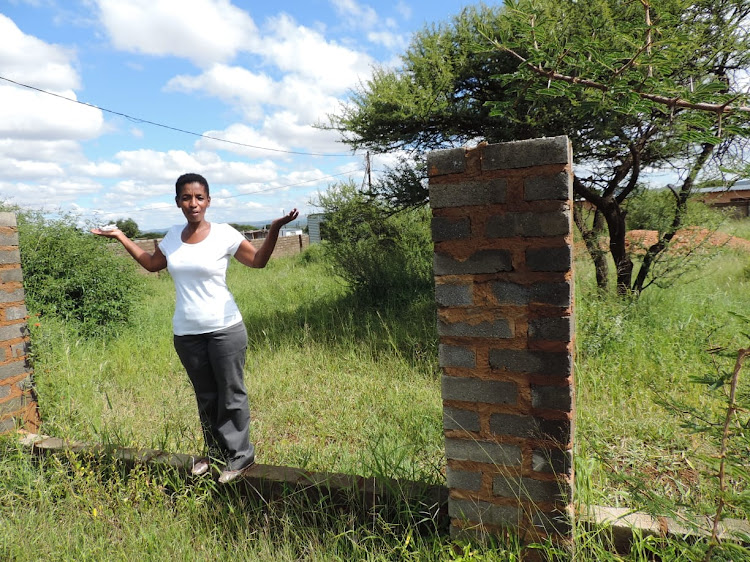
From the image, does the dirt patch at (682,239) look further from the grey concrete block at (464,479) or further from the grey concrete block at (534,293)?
the grey concrete block at (464,479)

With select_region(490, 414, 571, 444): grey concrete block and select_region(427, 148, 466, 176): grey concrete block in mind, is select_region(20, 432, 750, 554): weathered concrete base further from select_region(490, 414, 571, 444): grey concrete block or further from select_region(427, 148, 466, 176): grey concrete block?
select_region(427, 148, 466, 176): grey concrete block

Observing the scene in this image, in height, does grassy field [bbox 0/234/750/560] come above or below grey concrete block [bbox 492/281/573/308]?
below

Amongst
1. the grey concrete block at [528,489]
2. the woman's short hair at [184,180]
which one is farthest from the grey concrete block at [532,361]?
the woman's short hair at [184,180]

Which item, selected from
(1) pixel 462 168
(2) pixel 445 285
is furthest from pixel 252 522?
(1) pixel 462 168

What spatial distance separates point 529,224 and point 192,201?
1920 millimetres

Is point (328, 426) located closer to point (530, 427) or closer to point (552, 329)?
point (530, 427)

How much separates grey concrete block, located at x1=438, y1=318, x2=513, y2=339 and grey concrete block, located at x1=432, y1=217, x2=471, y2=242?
36 cm

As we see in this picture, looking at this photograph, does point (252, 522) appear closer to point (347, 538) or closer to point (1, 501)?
point (347, 538)

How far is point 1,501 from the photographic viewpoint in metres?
2.78

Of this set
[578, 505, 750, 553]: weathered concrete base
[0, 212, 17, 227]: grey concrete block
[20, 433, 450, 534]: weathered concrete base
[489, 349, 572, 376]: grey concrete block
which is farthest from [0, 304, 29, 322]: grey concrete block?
[578, 505, 750, 553]: weathered concrete base

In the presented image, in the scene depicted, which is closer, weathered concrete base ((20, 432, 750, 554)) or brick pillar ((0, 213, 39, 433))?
weathered concrete base ((20, 432, 750, 554))

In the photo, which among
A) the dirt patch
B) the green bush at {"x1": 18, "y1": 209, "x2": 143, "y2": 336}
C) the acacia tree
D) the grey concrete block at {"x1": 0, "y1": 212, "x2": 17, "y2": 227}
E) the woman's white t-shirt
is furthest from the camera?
the green bush at {"x1": 18, "y1": 209, "x2": 143, "y2": 336}

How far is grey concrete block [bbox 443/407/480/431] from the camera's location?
1999 millimetres

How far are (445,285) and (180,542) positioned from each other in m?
1.84
